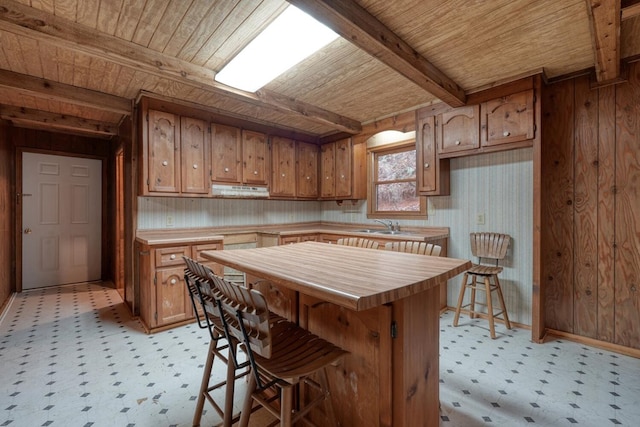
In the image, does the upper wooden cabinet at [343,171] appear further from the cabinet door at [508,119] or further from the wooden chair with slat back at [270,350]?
the wooden chair with slat back at [270,350]

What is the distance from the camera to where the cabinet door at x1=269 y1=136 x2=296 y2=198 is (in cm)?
423

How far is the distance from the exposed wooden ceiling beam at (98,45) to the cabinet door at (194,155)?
0.85 metres

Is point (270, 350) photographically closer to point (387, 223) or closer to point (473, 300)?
point (473, 300)

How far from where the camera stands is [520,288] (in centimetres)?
294

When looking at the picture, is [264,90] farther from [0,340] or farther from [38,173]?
[38,173]

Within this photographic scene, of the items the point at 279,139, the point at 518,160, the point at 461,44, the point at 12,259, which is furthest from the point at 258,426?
the point at 12,259

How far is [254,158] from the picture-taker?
157 inches

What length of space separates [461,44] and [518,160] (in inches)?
56.3

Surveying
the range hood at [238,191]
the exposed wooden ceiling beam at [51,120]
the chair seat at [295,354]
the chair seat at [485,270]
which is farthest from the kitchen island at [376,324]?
the exposed wooden ceiling beam at [51,120]

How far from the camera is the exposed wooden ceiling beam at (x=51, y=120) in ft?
11.4

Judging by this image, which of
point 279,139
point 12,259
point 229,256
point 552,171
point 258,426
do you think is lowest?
point 258,426

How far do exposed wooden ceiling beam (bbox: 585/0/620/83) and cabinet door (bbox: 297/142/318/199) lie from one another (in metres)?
3.39

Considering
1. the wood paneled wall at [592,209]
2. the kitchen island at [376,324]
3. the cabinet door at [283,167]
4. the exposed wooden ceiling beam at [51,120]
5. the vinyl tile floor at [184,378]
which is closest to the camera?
the kitchen island at [376,324]

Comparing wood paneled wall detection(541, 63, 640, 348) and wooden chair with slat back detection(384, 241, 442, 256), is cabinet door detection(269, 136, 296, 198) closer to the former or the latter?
wooden chair with slat back detection(384, 241, 442, 256)
